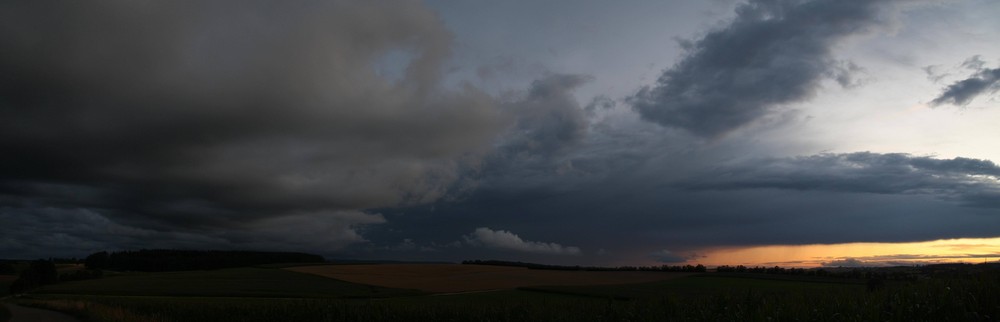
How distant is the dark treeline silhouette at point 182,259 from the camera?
150500mm

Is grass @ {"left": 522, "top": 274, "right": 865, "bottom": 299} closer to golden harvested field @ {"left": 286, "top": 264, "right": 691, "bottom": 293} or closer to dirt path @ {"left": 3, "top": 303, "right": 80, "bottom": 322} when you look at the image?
golden harvested field @ {"left": 286, "top": 264, "right": 691, "bottom": 293}

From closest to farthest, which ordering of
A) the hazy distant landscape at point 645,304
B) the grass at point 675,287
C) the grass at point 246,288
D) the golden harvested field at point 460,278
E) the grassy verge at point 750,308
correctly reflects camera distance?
the grassy verge at point 750,308
the hazy distant landscape at point 645,304
the grass at point 675,287
the grass at point 246,288
the golden harvested field at point 460,278

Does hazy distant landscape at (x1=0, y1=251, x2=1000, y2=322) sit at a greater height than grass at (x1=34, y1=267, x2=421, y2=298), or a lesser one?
greater

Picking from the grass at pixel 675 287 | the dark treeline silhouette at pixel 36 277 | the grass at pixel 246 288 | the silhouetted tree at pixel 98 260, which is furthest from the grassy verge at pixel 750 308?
the silhouetted tree at pixel 98 260

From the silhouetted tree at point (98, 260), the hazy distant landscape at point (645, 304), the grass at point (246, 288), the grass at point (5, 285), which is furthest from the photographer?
the silhouetted tree at point (98, 260)

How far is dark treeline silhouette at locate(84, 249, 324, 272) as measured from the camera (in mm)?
150500

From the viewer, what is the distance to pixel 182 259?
15688 centimetres

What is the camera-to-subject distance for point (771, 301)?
12.3 metres

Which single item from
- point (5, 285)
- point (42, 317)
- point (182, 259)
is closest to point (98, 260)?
point (182, 259)

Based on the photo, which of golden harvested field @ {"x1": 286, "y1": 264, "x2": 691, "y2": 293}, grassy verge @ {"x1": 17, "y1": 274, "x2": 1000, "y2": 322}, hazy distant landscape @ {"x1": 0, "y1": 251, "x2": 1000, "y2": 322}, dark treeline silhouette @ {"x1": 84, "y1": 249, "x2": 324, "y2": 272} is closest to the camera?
grassy verge @ {"x1": 17, "y1": 274, "x2": 1000, "y2": 322}

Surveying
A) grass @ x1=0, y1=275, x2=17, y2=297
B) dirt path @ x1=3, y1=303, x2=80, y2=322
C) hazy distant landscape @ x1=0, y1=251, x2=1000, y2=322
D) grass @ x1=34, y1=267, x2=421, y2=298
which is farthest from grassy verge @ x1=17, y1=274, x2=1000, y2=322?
grass @ x1=0, y1=275, x2=17, y2=297

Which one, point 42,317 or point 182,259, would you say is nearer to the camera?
point 42,317

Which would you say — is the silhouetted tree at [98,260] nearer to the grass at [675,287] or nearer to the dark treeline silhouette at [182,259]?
the dark treeline silhouette at [182,259]

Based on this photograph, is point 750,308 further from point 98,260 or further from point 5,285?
point 98,260
